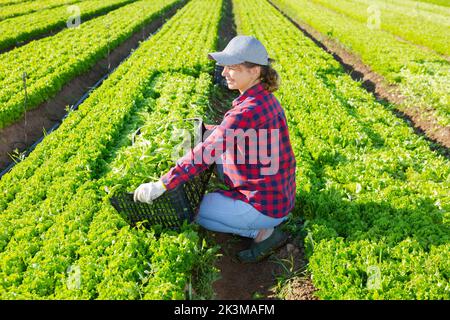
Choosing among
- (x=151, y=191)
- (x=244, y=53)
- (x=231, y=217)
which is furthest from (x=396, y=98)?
(x=151, y=191)

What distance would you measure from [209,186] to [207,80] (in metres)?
4.99

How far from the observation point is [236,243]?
18.0 feet

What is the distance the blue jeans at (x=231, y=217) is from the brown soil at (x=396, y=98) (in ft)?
18.8

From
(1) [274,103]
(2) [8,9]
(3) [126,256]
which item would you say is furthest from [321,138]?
(2) [8,9]

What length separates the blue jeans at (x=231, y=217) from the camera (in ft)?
15.8

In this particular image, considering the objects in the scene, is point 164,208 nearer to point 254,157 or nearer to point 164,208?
point 164,208

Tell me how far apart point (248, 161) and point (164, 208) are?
105cm

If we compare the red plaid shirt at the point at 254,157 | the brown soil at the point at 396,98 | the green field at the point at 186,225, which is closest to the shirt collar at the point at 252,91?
the red plaid shirt at the point at 254,157

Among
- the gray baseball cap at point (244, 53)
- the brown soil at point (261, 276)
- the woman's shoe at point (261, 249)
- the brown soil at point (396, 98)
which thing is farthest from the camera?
the brown soil at point (396, 98)

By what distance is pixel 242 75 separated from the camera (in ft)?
14.7

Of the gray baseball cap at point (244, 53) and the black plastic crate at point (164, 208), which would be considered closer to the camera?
the gray baseball cap at point (244, 53)

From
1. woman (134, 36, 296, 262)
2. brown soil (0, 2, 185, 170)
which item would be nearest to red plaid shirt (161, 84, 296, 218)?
woman (134, 36, 296, 262)

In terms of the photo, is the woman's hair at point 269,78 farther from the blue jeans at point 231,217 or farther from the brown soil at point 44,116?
the brown soil at point 44,116
